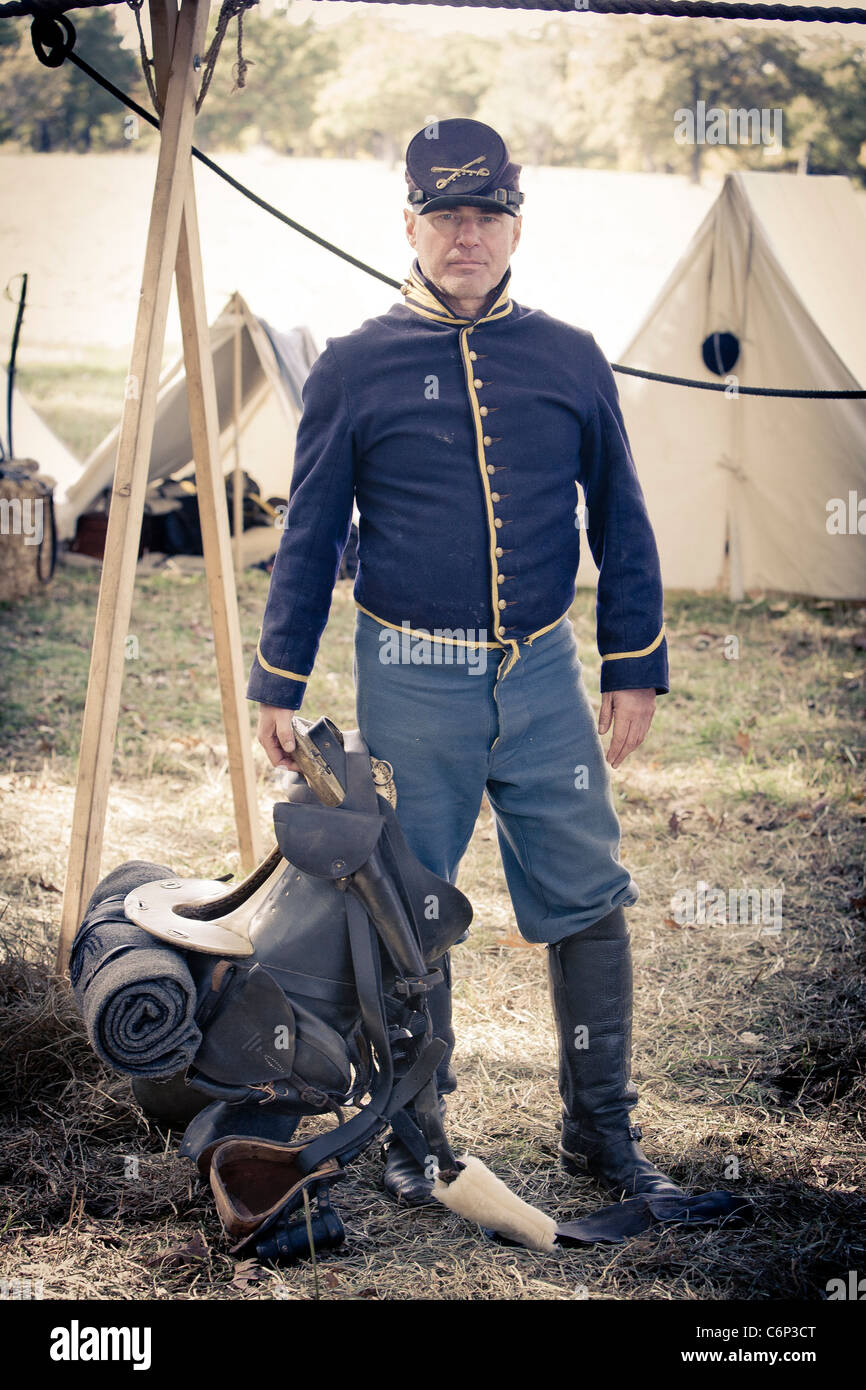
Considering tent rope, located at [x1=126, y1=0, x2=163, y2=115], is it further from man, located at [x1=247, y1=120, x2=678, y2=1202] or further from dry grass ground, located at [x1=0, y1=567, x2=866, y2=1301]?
dry grass ground, located at [x1=0, y1=567, x2=866, y2=1301]

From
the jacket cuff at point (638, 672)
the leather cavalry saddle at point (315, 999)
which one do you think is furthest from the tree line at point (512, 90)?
the leather cavalry saddle at point (315, 999)

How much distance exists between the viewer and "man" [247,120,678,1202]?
6.58 feet

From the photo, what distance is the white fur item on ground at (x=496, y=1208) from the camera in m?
1.98

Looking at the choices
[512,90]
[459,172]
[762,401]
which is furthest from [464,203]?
[512,90]

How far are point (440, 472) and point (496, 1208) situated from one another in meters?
1.31

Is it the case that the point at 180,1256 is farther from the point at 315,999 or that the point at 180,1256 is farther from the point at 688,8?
the point at 688,8

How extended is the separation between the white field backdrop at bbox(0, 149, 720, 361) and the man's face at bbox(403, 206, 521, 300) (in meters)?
5.18

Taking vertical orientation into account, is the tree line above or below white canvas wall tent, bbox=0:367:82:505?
above

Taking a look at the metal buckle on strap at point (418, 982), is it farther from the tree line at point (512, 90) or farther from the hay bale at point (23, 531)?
the tree line at point (512, 90)

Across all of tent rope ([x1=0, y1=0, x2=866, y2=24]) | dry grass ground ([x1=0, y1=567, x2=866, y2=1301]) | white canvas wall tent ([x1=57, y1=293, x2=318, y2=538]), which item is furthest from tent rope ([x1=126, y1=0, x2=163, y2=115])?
white canvas wall tent ([x1=57, y1=293, x2=318, y2=538])

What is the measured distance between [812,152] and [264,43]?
52.2 feet

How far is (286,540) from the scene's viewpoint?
6.72 feet

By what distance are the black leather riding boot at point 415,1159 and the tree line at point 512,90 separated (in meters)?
29.1

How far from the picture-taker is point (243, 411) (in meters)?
8.20
